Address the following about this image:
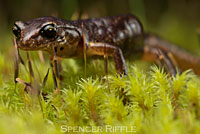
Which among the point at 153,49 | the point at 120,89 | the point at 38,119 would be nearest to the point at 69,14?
the point at 153,49

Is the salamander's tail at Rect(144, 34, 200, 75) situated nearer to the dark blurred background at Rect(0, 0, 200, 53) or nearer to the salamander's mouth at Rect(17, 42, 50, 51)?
the dark blurred background at Rect(0, 0, 200, 53)

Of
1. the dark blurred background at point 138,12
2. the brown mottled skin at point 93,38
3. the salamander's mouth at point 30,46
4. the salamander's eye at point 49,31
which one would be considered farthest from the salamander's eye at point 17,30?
the dark blurred background at point 138,12

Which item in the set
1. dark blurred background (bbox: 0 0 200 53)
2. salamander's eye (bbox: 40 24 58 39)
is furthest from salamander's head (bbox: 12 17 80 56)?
dark blurred background (bbox: 0 0 200 53)

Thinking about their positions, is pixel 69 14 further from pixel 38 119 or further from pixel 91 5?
pixel 38 119

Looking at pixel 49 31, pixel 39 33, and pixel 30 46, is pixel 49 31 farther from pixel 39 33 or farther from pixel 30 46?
pixel 30 46

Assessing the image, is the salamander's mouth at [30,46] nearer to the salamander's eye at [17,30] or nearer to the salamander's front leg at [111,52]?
the salamander's eye at [17,30]

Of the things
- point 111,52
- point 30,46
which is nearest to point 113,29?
point 111,52

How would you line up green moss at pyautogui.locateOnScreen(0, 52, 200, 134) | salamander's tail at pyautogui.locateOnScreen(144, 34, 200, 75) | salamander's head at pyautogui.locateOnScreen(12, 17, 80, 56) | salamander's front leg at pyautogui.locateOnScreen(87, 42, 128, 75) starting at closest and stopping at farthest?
green moss at pyautogui.locateOnScreen(0, 52, 200, 134), salamander's head at pyautogui.locateOnScreen(12, 17, 80, 56), salamander's front leg at pyautogui.locateOnScreen(87, 42, 128, 75), salamander's tail at pyautogui.locateOnScreen(144, 34, 200, 75)
